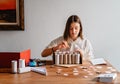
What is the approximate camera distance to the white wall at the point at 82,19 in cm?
337

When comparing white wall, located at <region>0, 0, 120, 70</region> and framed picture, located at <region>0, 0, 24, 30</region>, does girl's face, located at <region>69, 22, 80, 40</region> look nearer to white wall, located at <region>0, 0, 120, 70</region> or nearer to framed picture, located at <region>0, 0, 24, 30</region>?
white wall, located at <region>0, 0, 120, 70</region>

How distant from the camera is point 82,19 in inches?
133

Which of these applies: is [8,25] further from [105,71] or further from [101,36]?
[105,71]

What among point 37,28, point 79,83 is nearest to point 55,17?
point 37,28

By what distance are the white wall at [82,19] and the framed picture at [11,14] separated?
8 cm

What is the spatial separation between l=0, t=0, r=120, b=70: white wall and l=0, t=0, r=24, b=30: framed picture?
0.08 m

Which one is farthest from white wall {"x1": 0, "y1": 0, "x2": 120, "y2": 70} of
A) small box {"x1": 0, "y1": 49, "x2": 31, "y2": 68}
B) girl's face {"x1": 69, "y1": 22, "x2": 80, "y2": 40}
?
small box {"x1": 0, "y1": 49, "x2": 31, "y2": 68}

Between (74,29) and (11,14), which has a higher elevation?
(11,14)

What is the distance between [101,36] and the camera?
11.2 ft

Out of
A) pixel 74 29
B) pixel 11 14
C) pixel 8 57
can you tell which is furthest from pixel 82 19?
pixel 8 57

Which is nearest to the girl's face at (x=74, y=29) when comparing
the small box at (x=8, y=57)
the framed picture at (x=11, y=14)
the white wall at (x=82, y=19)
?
the white wall at (x=82, y=19)

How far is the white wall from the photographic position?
3.37 m

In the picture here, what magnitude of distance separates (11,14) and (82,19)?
1047 mm

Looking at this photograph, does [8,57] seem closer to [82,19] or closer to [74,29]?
[74,29]
